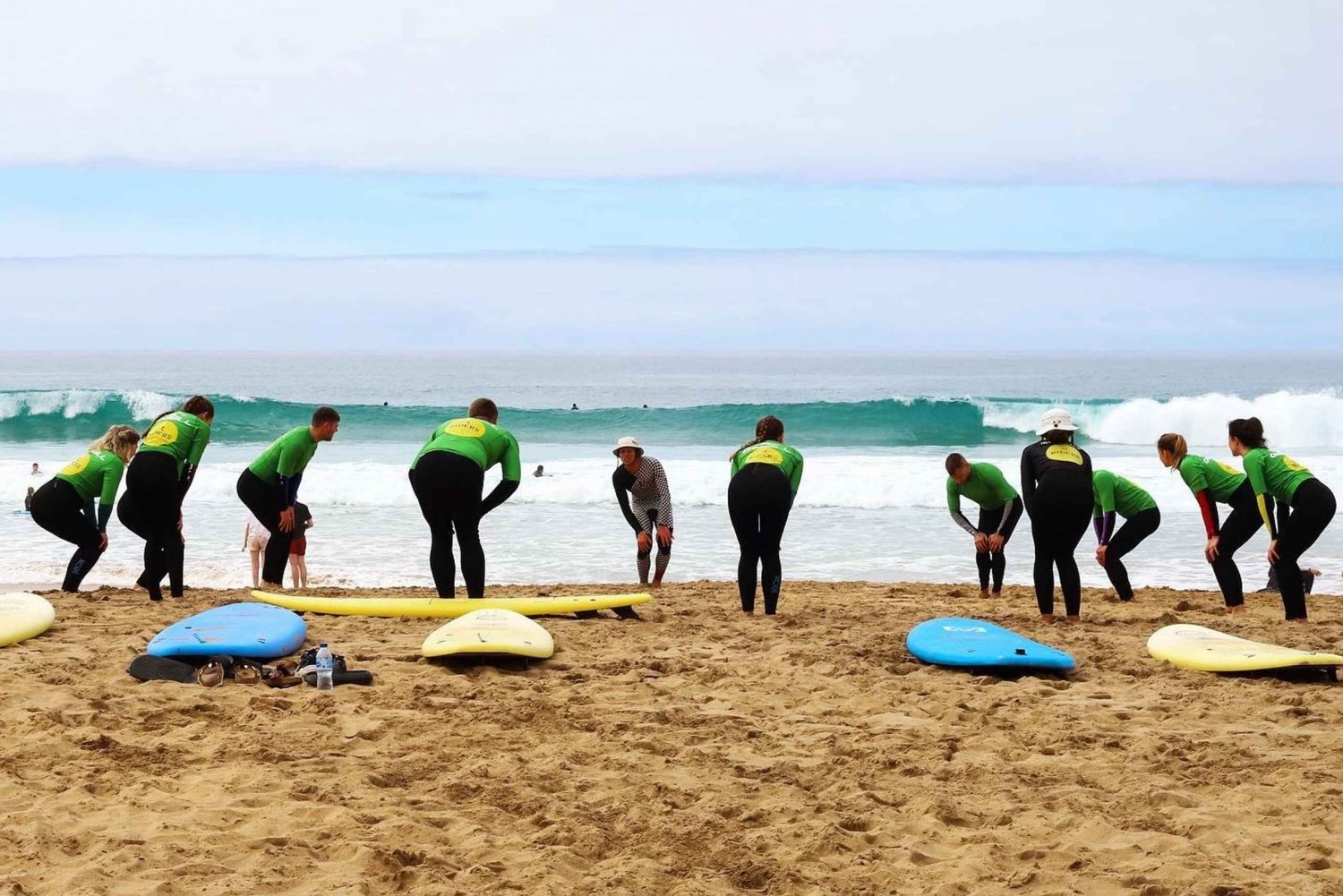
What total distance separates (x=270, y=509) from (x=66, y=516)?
53.7 inches

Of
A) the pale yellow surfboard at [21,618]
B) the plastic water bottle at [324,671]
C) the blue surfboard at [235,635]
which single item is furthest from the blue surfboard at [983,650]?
the pale yellow surfboard at [21,618]

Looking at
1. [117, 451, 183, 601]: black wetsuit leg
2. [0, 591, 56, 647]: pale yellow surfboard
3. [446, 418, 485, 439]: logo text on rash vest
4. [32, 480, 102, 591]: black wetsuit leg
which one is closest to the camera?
[0, 591, 56, 647]: pale yellow surfboard

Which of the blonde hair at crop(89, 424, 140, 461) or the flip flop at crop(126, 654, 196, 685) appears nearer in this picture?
the flip flop at crop(126, 654, 196, 685)

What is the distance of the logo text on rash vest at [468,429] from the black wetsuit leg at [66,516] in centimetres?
290

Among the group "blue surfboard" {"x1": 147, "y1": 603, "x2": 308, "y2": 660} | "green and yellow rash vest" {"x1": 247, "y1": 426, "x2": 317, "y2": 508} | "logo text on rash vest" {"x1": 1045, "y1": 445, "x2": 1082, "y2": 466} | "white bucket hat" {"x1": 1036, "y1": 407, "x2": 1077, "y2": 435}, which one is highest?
"white bucket hat" {"x1": 1036, "y1": 407, "x2": 1077, "y2": 435}

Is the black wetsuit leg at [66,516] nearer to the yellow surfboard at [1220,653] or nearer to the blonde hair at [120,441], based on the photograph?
the blonde hair at [120,441]

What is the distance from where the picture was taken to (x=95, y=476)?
8.68m

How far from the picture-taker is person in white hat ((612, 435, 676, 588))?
9656mm

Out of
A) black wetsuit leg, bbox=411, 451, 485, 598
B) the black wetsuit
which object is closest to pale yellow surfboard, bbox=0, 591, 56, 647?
black wetsuit leg, bbox=411, 451, 485, 598

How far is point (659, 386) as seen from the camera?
53531mm

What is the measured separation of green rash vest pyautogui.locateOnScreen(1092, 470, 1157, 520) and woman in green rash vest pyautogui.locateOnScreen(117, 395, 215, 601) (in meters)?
6.02

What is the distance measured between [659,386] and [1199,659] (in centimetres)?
4770

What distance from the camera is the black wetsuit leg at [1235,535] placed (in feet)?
27.2

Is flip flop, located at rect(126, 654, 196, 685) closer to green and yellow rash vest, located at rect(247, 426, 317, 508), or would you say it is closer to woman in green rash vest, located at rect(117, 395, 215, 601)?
woman in green rash vest, located at rect(117, 395, 215, 601)
